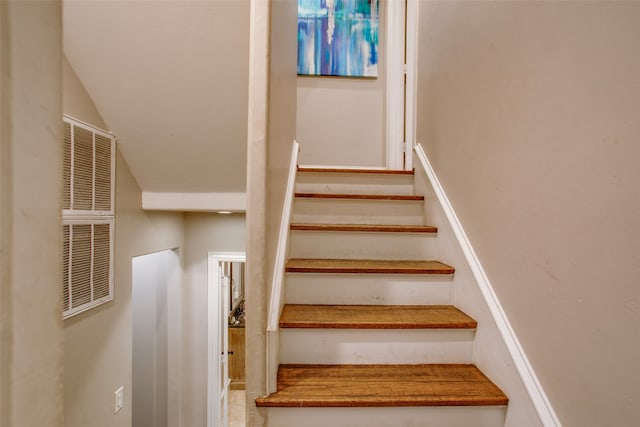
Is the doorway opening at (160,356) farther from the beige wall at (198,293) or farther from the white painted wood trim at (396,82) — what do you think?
the white painted wood trim at (396,82)

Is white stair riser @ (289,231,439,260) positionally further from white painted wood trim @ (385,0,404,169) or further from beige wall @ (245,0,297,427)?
white painted wood trim @ (385,0,404,169)

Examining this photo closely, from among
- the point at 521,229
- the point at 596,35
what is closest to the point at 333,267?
the point at 521,229

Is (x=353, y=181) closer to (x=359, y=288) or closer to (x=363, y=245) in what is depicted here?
(x=363, y=245)

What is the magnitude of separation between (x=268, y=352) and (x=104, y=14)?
1.80 m

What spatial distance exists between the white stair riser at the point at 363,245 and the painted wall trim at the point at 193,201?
0.99 m

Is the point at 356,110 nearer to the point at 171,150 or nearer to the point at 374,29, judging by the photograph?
the point at 374,29

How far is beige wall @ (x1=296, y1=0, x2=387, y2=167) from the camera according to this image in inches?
132

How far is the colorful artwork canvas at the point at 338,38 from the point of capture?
3.36m

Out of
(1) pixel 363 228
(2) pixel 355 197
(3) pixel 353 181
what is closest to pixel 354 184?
(3) pixel 353 181

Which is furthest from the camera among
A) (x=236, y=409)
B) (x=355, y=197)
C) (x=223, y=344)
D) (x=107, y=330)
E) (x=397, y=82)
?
(x=236, y=409)

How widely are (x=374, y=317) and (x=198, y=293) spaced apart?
254 cm

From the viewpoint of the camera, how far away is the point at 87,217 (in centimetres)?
189

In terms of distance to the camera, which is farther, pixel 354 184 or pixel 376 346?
pixel 354 184

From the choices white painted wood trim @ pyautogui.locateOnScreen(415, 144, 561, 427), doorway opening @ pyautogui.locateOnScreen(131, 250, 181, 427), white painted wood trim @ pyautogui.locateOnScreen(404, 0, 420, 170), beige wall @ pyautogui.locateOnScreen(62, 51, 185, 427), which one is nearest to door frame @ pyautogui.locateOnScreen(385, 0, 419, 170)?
white painted wood trim @ pyautogui.locateOnScreen(404, 0, 420, 170)
